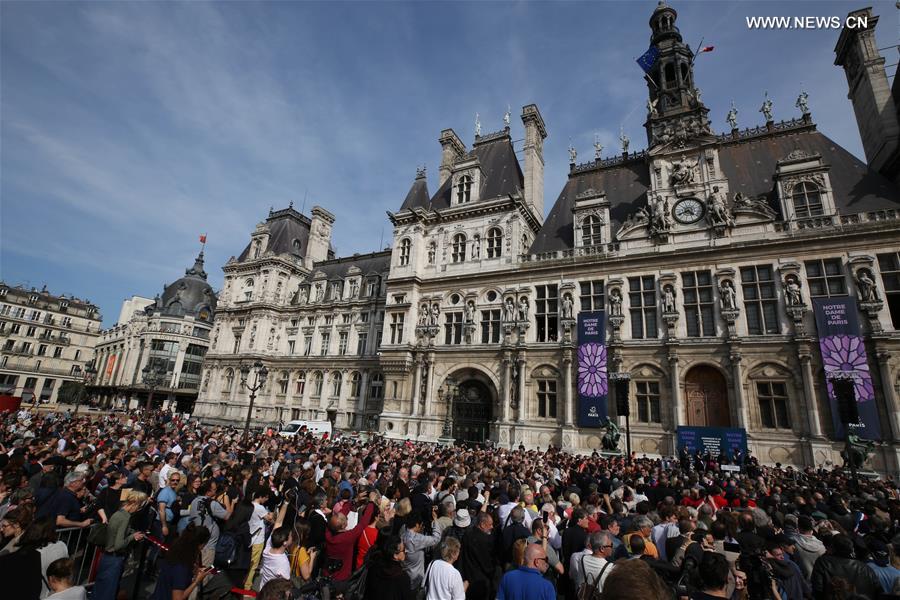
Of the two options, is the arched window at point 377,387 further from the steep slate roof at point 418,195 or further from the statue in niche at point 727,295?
the statue in niche at point 727,295

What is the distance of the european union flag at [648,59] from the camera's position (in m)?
33.2

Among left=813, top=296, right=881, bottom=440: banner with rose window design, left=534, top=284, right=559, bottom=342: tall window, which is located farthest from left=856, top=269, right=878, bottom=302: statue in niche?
left=534, top=284, right=559, bottom=342: tall window

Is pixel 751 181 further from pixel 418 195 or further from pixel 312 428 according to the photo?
pixel 312 428

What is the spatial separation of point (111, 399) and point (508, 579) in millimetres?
82200

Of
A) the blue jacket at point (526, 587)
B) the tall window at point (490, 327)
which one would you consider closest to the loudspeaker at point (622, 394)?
the tall window at point (490, 327)

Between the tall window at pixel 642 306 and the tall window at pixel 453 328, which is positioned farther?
the tall window at pixel 453 328

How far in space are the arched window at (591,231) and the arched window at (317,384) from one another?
26.7m

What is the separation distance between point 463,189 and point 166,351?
5380 cm

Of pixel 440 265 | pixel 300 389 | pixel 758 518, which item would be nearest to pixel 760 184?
pixel 440 265

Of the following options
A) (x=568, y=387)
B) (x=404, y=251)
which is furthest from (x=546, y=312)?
(x=404, y=251)

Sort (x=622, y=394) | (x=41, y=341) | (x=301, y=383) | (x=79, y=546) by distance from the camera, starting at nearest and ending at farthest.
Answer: (x=79, y=546), (x=622, y=394), (x=301, y=383), (x=41, y=341)

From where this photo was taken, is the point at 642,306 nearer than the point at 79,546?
No

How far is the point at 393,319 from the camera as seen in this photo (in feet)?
106

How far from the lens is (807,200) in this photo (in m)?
22.3
